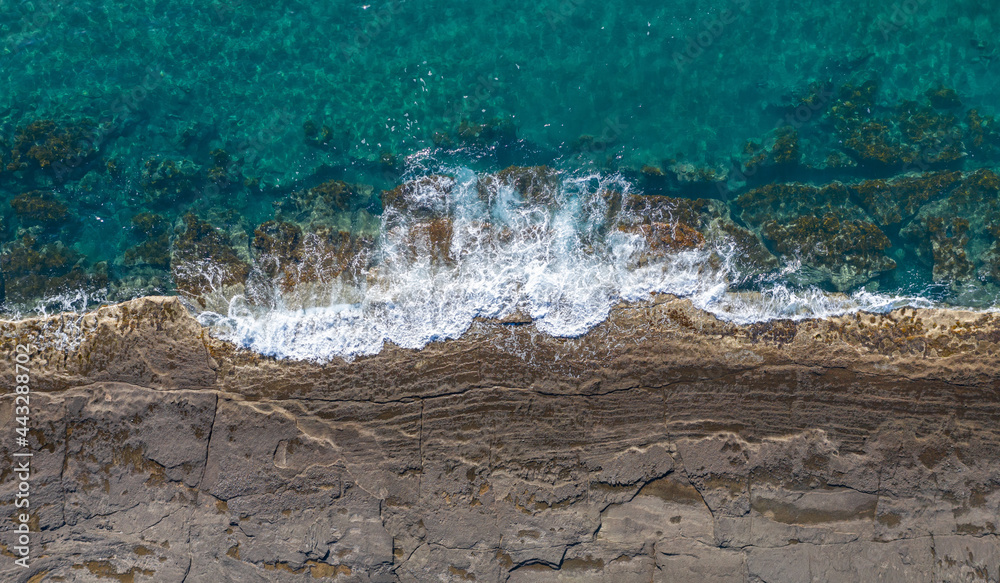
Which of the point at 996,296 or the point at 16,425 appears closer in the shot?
the point at 16,425

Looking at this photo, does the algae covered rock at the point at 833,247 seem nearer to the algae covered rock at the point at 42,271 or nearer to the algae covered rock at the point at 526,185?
the algae covered rock at the point at 526,185

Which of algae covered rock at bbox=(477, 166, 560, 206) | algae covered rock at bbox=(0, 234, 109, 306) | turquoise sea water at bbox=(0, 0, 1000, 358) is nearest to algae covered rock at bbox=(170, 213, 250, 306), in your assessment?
turquoise sea water at bbox=(0, 0, 1000, 358)

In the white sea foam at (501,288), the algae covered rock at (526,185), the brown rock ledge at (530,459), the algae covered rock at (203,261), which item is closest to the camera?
the brown rock ledge at (530,459)

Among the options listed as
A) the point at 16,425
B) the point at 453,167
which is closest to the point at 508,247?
the point at 453,167

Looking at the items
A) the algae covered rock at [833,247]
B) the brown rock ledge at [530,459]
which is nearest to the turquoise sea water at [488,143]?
the algae covered rock at [833,247]

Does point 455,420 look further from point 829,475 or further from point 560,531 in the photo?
point 829,475
